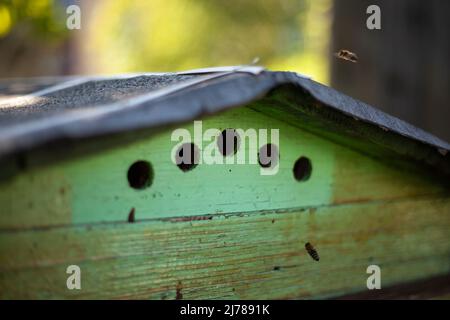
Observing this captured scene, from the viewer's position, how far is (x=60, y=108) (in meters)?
1.83

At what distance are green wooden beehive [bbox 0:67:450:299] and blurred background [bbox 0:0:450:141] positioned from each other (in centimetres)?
62

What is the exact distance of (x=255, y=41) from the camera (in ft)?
47.3

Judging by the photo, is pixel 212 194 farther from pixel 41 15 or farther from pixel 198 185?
pixel 41 15

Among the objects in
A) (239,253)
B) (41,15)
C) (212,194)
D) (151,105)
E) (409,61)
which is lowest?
(239,253)

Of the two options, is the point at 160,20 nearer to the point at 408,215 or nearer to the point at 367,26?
the point at 367,26

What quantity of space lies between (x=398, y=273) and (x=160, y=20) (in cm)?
1218

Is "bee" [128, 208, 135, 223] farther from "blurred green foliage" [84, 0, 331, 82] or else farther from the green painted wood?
"blurred green foliage" [84, 0, 331, 82]

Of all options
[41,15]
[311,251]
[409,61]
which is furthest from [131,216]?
[41,15]

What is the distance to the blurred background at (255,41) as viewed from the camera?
198 inches

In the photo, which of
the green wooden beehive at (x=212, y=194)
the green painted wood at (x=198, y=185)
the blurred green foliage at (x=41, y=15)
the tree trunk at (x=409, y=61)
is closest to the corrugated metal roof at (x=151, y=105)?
the green wooden beehive at (x=212, y=194)

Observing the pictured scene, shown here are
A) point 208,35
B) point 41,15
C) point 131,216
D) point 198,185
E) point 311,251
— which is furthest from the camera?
point 208,35

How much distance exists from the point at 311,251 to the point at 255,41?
41.1ft

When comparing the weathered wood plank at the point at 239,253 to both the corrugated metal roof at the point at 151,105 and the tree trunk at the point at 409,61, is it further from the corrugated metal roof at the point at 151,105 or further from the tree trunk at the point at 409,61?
the tree trunk at the point at 409,61
